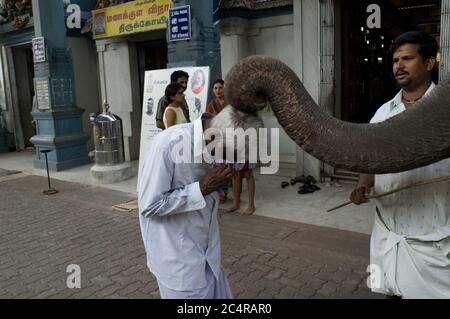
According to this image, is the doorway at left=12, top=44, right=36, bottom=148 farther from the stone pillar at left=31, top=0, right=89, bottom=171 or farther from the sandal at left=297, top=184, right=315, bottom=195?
the sandal at left=297, top=184, right=315, bottom=195

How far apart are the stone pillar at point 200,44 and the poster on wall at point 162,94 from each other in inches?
14.0

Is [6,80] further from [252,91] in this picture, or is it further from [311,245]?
[252,91]

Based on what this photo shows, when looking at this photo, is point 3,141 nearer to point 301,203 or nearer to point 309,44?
point 309,44

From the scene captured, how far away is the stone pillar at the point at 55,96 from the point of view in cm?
846

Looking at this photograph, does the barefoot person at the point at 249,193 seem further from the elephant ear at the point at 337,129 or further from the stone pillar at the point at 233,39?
the elephant ear at the point at 337,129

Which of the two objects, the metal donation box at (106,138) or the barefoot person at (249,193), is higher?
the metal donation box at (106,138)

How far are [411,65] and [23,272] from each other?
3711 mm

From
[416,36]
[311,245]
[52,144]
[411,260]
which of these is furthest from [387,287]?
[52,144]

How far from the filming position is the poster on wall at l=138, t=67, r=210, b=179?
5535mm

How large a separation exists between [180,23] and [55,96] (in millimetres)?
3894

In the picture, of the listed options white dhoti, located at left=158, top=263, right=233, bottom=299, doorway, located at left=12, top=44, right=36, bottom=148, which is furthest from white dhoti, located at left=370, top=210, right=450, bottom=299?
doorway, located at left=12, top=44, right=36, bottom=148

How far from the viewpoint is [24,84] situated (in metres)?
11.8

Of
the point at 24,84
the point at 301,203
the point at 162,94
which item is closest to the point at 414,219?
the point at 301,203

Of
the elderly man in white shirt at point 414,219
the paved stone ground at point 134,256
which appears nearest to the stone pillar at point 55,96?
the paved stone ground at point 134,256
